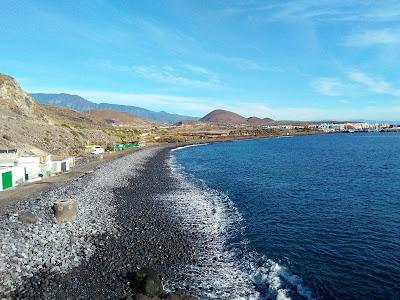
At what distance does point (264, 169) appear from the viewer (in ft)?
235

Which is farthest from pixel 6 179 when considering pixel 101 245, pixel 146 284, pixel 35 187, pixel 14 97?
pixel 14 97

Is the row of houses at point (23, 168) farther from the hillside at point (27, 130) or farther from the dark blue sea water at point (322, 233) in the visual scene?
the dark blue sea water at point (322, 233)

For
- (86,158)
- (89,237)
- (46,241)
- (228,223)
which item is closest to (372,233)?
(228,223)

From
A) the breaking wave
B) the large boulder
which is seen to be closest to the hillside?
the breaking wave

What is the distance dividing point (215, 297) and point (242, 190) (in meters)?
30.7

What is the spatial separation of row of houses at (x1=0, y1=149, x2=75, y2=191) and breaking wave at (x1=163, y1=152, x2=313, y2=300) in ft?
62.6

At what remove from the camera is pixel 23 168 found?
4441 centimetres

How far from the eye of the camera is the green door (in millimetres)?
39112

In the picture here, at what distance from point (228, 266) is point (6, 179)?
2846cm

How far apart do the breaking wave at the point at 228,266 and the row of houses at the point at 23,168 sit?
19090mm

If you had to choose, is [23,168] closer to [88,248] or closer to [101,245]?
[101,245]

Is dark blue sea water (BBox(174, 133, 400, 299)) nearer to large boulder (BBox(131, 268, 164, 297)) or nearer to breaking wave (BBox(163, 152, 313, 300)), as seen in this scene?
breaking wave (BBox(163, 152, 313, 300))

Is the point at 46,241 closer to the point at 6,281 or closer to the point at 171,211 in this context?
the point at 6,281

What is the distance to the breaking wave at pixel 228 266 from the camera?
19.3m
